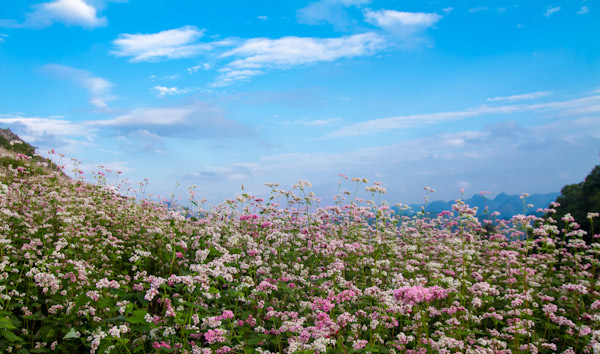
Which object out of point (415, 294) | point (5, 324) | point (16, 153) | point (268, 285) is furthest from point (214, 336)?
point (16, 153)

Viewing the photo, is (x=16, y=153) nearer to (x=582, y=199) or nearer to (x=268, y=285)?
(x=268, y=285)

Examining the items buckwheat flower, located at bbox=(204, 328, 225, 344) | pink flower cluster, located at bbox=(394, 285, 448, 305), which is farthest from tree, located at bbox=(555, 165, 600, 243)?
buckwheat flower, located at bbox=(204, 328, 225, 344)

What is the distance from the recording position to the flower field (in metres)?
4.95

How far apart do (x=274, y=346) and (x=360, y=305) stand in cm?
151

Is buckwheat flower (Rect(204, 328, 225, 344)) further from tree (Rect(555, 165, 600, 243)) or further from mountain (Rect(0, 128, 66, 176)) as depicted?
tree (Rect(555, 165, 600, 243))

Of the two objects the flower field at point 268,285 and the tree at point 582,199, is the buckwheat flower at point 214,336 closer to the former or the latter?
the flower field at point 268,285

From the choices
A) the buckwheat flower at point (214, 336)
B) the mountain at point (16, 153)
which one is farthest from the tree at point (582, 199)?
the mountain at point (16, 153)

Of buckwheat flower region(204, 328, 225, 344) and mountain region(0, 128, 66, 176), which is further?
mountain region(0, 128, 66, 176)

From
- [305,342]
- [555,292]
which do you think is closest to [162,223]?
[305,342]

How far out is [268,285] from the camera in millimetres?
5445

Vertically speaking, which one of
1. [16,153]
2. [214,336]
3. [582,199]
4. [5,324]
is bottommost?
[214,336]

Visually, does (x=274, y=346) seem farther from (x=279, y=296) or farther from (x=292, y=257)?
(x=292, y=257)

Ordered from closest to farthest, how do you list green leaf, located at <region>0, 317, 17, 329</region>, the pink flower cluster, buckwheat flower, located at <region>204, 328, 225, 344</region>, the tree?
buckwheat flower, located at <region>204, 328, 225, 344</region>, green leaf, located at <region>0, 317, 17, 329</region>, the pink flower cluster, the tree

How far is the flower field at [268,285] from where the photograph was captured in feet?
16.3
